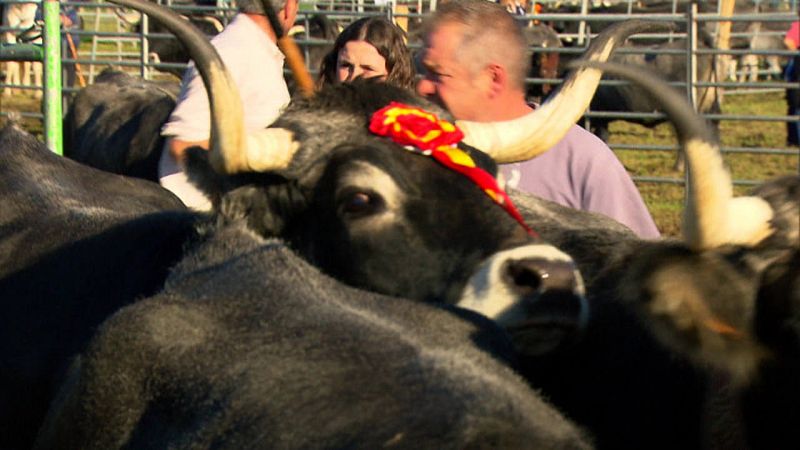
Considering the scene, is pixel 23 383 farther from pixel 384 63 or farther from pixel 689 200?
pixel 384 63

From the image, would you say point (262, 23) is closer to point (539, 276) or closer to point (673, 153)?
point (539, 276)

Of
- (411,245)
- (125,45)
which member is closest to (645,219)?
(411,245)

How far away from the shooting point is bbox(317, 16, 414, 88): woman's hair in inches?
254

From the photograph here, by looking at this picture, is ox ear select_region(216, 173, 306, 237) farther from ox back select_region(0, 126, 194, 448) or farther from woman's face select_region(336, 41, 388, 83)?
woman's face select_region(336, 41, 388, 83)

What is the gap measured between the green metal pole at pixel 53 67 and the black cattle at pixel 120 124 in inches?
61.8

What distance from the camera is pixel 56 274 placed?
14.2 feet

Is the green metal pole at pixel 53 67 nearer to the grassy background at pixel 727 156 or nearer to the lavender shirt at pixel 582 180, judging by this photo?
the lavender shirt at pixel 582 180

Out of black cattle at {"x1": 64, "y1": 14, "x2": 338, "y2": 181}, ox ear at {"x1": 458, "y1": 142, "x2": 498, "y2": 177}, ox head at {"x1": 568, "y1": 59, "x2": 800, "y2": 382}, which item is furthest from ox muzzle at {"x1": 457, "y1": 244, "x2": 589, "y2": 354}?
black cattle at {"x1": 64, "y1": 14, "x2": 338, "y2": 181}

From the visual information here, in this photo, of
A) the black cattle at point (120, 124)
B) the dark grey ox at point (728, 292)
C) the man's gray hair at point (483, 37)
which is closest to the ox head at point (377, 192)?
the man's gray hair at point (483, 37)

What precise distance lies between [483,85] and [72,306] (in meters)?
1.68

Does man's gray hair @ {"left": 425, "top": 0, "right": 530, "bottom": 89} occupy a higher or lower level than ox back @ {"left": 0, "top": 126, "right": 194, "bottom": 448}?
higher

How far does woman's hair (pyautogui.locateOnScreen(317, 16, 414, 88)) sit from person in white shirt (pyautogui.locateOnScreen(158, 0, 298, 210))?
0.27 metres

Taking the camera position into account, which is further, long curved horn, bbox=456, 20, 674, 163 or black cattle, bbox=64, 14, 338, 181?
black cattle, bbox=64, 14, 338, 181

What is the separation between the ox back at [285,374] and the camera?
7.75 ft
